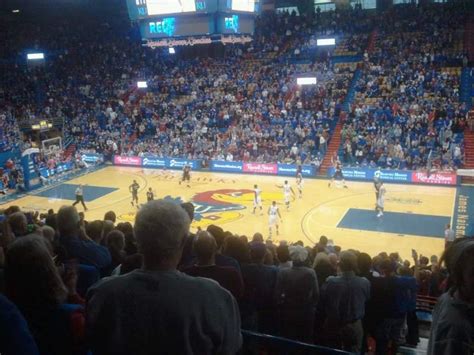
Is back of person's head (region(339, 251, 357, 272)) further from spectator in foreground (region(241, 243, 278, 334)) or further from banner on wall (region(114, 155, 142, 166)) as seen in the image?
banner on wall (region(114, 155, 142, 166))

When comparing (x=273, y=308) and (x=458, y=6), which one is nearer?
(x=273, y=308)

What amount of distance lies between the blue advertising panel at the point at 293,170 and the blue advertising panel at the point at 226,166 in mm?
2699

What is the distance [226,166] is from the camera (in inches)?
1219

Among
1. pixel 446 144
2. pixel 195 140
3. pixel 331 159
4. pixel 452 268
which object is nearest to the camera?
pixel 452 268

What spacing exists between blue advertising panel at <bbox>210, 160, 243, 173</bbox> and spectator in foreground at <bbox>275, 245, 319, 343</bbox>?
81.1 feet

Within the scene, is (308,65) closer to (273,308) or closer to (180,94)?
(180,94)

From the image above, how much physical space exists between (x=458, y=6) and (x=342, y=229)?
79.3 feet

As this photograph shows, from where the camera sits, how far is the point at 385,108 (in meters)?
29.8

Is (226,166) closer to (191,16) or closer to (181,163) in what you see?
(181,163)

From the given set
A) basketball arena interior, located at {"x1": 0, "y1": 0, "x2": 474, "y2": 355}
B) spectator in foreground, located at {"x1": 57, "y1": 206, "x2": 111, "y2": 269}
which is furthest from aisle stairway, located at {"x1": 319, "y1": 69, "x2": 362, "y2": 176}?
spectator in foreground, located at {"x1": 57, "y1": 206, "x2": 111, "y2": 269}

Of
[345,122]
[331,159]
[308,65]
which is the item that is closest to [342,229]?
[331,159]

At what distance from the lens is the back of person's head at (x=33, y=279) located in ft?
9.97

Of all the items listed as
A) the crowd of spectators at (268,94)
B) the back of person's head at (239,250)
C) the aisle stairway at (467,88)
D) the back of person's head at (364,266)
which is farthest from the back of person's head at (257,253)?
the aisle stairway at (467,88)

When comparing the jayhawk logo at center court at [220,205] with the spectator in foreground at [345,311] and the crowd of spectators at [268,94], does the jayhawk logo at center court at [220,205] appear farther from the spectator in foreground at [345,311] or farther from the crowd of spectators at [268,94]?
the spectator in foreground at [345,311]
